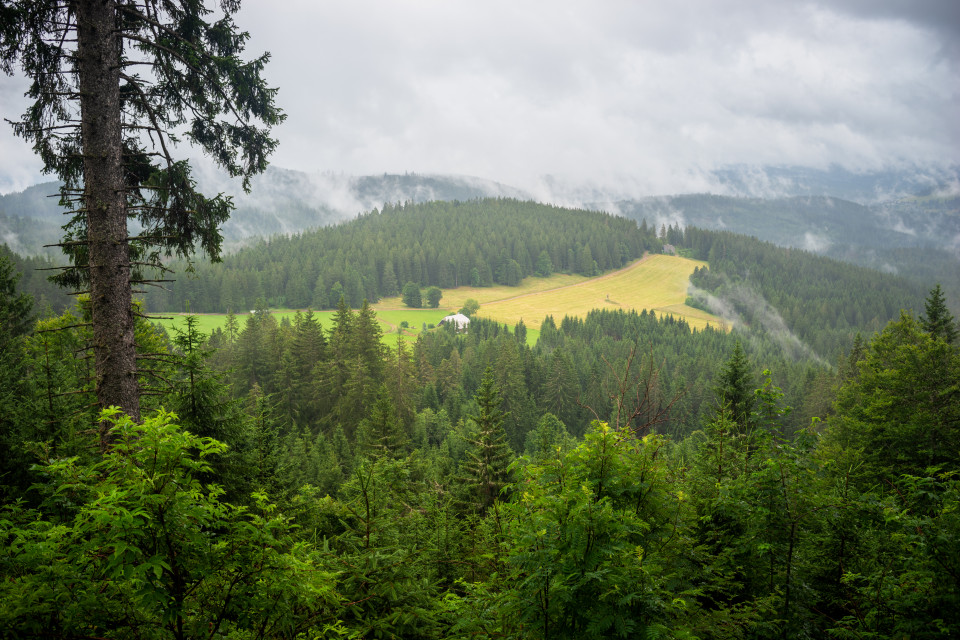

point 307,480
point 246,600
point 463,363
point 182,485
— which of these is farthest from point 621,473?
point 463,363

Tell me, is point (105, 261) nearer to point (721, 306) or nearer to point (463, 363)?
point (463, 363)

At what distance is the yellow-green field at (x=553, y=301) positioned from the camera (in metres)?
134

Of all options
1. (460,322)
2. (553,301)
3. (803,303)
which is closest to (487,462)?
Answer: (460,322)

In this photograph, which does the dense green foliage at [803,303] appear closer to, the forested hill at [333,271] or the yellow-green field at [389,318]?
the forested hill at [333,271]

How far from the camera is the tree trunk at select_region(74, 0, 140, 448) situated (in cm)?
731

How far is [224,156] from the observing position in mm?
9117

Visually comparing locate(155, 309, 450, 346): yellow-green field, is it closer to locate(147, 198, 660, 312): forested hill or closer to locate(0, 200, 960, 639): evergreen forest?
locate(147, 198, 660, 312): forested hill

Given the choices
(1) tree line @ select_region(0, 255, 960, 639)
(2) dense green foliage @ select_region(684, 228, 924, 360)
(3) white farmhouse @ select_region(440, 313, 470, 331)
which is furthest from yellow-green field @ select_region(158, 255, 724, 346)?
(1) tree line @ select_region(0, 255, 960, 639)

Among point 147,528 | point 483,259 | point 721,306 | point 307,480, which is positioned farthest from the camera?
point 483,259

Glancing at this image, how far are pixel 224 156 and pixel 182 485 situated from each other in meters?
7.29

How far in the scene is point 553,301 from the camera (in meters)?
166

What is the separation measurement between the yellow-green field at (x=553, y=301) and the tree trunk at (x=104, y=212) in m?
104

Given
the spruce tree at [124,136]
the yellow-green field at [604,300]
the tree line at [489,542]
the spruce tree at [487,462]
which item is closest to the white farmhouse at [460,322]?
the yellow-green field at [604,300]

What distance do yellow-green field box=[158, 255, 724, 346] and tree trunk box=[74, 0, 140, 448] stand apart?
10425 centimetres
